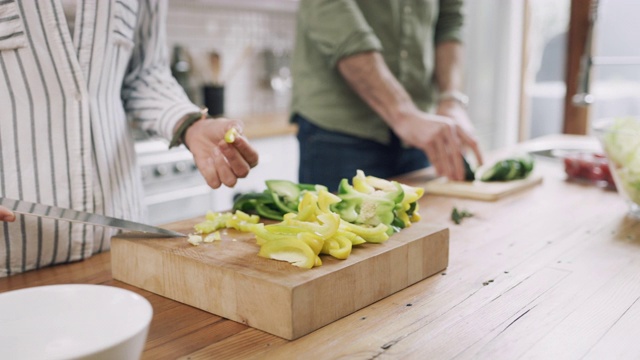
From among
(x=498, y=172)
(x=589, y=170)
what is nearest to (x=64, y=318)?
(x=498, y=172)

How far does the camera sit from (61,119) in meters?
1.09

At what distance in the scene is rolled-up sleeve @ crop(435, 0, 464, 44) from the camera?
215 centimetres

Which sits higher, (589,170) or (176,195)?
(589,170)

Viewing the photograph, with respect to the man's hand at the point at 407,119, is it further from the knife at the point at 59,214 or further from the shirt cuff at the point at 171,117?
the knife at the point at 59,214

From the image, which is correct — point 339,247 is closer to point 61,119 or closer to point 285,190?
point 285,190

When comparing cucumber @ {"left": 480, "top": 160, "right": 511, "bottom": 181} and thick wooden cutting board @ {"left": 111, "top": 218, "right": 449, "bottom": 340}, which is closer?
thick wooden cutting board @ {"left": 111, "top": 218, "right": 449, "bottom": 340}

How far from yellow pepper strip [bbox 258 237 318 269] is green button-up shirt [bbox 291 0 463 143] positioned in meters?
1.05

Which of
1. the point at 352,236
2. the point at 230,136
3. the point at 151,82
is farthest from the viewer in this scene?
the point at 151,82

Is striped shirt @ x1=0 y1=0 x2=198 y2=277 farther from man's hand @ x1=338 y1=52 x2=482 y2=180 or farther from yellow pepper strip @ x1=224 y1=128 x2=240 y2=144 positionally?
man's hand @ x1=338 y1=52 x2=482 y2=180

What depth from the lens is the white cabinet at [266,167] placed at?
2770mm

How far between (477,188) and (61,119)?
1.00m

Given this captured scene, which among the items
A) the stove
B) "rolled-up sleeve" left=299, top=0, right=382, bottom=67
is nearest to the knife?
"rolled-up sleeve" left=299, top=0, right=382, bottom=67

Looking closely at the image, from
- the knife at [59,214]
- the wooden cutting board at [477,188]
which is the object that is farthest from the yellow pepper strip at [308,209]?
the wooden cutting board at [477,188]

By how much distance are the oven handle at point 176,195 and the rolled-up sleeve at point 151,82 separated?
117cm
